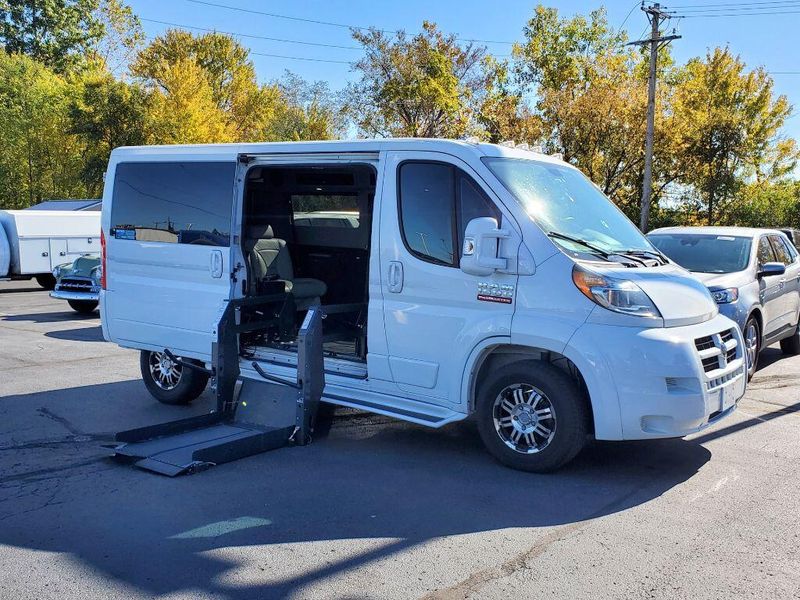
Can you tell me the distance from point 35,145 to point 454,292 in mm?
30422

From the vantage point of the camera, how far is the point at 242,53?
44000 mm

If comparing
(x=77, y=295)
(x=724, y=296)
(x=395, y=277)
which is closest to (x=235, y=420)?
(x=395, y=277)

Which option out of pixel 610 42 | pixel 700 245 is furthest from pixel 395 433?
pixel 610 42

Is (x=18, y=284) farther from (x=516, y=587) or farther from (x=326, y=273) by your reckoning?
(x=516, y=587)

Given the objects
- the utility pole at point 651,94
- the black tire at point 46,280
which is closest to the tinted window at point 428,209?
the black tire at point 46,280

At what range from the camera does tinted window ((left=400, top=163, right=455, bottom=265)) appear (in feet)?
19.0

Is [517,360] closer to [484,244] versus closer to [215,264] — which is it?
[484,244]

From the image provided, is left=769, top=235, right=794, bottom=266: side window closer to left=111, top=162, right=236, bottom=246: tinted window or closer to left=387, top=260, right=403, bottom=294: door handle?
left=387, top=260, right=403, bottom=294: door handle

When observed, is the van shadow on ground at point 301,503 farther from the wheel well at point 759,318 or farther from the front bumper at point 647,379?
the wheel well at point 759,318

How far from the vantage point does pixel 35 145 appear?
3136 cm

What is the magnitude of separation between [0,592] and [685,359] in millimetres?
4147

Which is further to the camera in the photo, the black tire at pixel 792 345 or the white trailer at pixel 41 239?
the white trailer at pixel 41 239

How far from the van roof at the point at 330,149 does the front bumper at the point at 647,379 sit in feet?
5.37

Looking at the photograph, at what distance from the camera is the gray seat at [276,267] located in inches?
285
